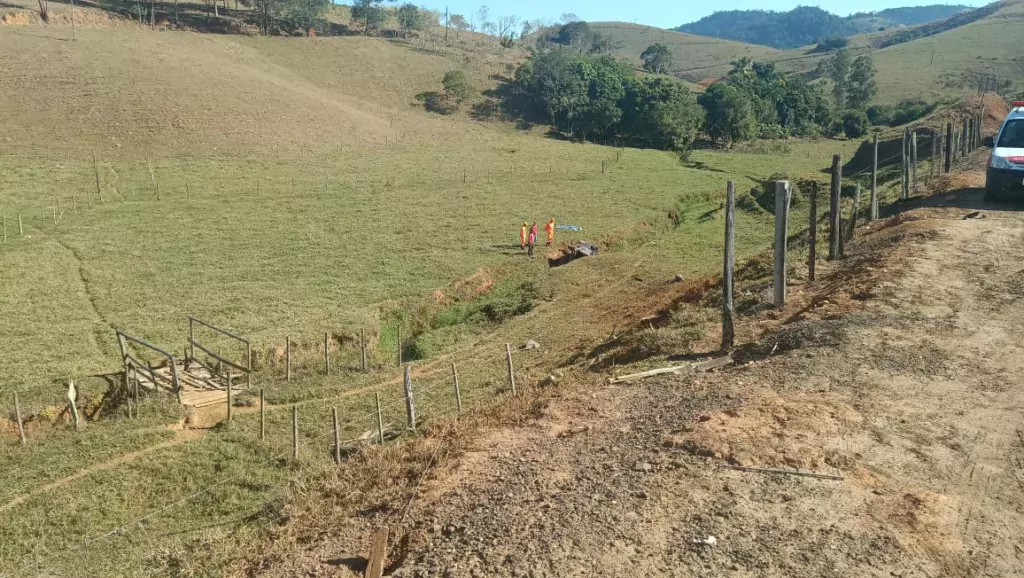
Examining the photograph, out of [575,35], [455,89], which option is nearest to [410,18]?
[455,89]

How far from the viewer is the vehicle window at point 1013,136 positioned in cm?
1888

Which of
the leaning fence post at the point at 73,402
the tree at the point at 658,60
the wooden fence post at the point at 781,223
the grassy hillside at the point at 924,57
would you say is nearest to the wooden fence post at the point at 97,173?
the leaning fence post at the point at 73,402

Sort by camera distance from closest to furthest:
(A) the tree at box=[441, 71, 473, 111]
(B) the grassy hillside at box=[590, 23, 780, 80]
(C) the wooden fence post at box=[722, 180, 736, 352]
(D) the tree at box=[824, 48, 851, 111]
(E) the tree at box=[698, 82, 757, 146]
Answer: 1. (C) the wooden fence post at box=[722, 180, 736, 352]
2. (E) the tree at box=[698, 82, 757, 146]
3. (A) the tree at box=[441, 71, 473, 111]
4. (D) the tree at box=[824, 48, 851, 111]
5. (B) the grassy hillside at box=[590, 23, 780, 80]

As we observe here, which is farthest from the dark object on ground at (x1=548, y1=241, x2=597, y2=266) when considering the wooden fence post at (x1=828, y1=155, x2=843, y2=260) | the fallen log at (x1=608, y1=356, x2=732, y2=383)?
the fallen log at (x1=608, y1=356, x2=732, y2=383)

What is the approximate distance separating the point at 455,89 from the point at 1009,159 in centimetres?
6447

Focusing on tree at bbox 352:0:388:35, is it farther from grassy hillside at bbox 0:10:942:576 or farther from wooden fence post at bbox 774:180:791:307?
wooden fence post at bbox 774:180:791:307

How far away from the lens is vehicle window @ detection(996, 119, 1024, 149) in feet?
61.9

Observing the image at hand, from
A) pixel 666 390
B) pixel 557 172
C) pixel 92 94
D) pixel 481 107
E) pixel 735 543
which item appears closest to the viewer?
pixel 735 543

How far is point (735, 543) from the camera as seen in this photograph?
7137 millimetres

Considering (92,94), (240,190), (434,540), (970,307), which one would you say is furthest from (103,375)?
(92,94)

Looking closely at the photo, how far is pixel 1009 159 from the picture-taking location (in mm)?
18625

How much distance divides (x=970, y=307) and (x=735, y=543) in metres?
8.34

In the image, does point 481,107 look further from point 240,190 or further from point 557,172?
point 240,190

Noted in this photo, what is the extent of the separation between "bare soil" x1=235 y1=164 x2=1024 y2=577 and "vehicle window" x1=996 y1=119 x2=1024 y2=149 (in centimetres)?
840
